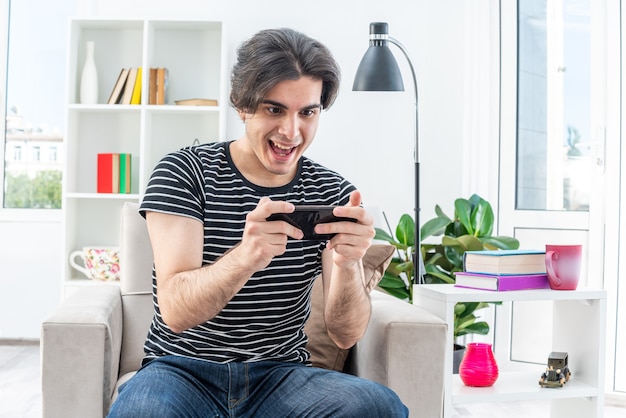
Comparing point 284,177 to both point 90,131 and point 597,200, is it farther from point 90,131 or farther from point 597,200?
point 90,131

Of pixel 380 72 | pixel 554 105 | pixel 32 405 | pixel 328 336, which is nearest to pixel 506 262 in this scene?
pixel 328 336

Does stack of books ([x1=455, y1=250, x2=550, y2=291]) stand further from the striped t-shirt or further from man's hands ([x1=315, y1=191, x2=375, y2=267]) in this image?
man's hands ([x1=315, y1=191, x2=375, y2=267])

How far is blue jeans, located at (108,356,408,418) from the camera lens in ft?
4.48

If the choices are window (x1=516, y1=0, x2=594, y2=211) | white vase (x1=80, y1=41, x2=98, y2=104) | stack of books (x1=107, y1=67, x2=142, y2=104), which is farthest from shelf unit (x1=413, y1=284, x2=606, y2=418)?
white vase (x1=80, y1=41, x2=98, y2=104)

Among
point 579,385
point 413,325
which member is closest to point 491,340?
point 579,385

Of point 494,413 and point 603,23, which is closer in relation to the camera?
point 494,413

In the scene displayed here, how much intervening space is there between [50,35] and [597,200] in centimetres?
308

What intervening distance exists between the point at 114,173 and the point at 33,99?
2.92ft

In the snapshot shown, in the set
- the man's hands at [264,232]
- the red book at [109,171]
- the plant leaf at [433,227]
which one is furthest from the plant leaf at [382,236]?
the man's hands at [264,232]

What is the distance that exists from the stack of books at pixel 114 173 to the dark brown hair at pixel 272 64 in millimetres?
2437

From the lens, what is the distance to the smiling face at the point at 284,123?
1.53 metres

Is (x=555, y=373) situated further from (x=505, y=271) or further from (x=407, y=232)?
(x=407, y=232)

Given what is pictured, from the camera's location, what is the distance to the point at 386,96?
411cm

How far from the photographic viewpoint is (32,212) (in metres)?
4.31
